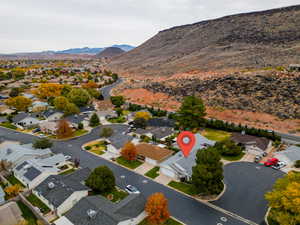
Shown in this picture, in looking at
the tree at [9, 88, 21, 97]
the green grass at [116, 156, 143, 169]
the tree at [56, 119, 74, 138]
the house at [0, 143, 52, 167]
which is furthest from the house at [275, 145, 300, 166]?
the tree at [9, 88, 21, 97]

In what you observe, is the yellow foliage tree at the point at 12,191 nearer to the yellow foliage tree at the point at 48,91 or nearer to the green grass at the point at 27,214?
the green grass at the point at 27,214

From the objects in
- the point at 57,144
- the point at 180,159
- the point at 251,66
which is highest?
the point at 251,66

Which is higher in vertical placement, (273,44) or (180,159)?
(273,44)

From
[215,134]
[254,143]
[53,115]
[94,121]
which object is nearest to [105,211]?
[254,143]

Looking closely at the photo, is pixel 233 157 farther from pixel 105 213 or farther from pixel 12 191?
pixel 12 191

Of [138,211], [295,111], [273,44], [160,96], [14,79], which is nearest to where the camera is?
[138,211]

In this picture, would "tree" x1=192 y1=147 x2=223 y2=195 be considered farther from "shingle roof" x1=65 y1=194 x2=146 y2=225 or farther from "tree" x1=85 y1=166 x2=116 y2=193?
"tree" x1=85 y1=166 x2=116 y2=193

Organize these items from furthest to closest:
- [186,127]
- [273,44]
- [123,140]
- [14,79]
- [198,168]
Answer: [14,79]
[273,44]
[186,127]
[123,140]
[198,168]

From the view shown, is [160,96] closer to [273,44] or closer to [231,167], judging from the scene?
[231,167]

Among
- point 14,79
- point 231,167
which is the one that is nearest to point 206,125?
point 231,167
